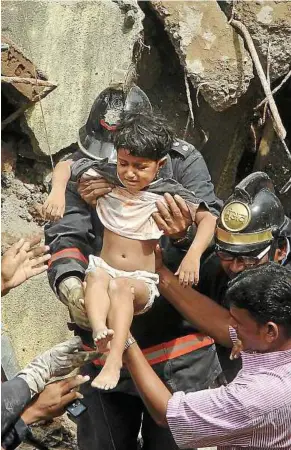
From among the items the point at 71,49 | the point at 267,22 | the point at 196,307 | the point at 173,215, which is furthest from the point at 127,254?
the point at 267,22

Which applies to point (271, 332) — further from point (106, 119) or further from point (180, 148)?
point (106, 119)

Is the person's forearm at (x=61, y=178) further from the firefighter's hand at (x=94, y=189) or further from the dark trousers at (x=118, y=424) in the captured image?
the dark trousers at (x=118, y=424)

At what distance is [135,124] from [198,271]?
1.98 ft

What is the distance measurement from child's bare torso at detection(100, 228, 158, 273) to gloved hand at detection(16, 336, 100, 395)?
1.44 feet

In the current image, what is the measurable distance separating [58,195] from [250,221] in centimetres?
75

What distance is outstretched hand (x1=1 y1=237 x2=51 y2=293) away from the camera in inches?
110

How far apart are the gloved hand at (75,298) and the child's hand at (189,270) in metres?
0.38

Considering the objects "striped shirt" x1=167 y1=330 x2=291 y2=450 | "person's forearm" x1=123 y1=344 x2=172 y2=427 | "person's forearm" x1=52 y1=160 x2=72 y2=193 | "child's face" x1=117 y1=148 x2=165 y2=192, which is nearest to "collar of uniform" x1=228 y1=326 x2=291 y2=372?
"striped shirt" x1=167 y1=330 x2=291 y2=450

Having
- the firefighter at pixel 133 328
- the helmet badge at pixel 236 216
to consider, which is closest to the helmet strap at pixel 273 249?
the helmet badge at pixel 236 216

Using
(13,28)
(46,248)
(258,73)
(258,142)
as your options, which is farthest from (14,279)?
(258,142)

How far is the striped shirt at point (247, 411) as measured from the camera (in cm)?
250

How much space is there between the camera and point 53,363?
279 centimetres

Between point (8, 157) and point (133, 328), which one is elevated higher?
point (133, 328)

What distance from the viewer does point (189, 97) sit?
5590 millimetres
